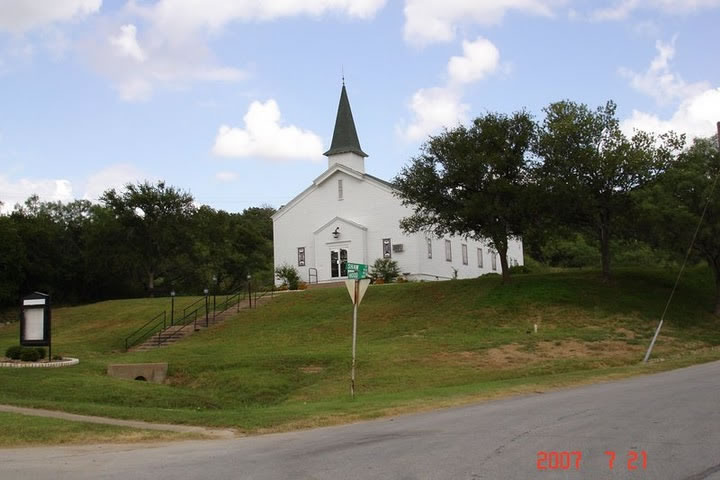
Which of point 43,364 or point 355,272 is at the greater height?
point 355,272

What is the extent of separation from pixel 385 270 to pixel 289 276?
6.87m

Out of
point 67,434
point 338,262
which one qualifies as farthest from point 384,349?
point 338,262

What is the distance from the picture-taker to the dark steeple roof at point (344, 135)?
5459cm

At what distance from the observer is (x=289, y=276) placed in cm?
5119

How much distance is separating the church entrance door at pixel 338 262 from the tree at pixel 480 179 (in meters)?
13.0

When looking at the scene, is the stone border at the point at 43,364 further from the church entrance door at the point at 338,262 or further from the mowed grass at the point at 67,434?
the church entrance door at the point at 338,262

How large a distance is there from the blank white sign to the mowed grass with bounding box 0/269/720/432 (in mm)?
1842

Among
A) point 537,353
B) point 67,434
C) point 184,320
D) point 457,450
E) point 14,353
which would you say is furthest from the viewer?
point 184,320

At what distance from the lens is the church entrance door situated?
51.9m

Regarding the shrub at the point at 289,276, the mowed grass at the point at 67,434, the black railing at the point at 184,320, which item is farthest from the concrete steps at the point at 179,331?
the mowed grass at the point at 67,434

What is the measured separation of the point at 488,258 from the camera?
62094 mm

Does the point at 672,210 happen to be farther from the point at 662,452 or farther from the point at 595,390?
→ the point at 662,452

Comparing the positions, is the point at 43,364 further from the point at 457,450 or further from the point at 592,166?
the point at 592,166

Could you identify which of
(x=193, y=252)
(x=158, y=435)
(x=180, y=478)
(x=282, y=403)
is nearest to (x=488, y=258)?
(x=193, y=252)
